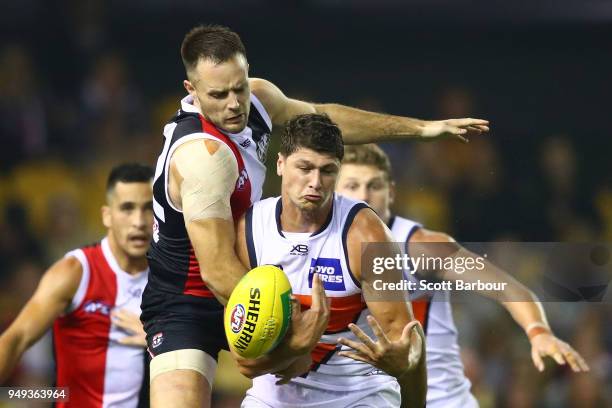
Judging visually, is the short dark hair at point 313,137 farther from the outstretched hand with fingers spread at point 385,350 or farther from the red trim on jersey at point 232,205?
the outstretched hand with fingers spread at point 385,350

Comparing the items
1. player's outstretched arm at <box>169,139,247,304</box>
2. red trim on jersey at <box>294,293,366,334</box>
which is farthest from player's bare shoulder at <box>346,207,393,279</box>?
player's outstretched arm at <box>169,139,247,304</box>

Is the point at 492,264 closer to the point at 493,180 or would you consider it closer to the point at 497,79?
the point at 493,180

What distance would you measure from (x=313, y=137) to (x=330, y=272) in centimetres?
70

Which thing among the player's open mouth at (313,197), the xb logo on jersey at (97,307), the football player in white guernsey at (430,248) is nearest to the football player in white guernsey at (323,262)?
the player's open mouth at (313,197)

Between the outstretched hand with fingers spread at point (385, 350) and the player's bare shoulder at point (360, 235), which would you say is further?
the player's bare shoulder at point (360, 235)

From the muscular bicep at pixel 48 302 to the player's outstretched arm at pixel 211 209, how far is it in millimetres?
1746

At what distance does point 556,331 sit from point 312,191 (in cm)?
539

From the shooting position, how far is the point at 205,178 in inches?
215

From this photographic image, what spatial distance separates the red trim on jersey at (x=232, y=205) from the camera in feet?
19.0

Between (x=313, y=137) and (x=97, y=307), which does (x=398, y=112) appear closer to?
(x=97, y=307)

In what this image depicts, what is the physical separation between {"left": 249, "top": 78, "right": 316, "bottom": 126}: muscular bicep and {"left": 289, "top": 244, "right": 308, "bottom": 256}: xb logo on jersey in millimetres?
979

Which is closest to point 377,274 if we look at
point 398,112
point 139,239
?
point 139,239

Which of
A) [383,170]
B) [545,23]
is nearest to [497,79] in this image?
[545,23]

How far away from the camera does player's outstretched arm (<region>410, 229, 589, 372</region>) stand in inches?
240
